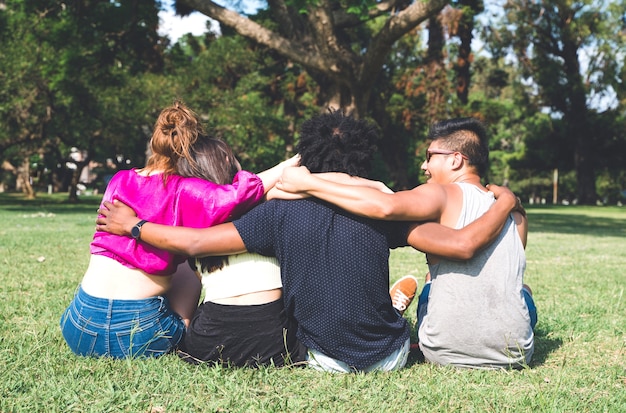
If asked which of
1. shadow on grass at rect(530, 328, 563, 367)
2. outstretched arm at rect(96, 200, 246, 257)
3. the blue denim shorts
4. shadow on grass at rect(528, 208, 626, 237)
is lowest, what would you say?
shadow on grass at rect(528, 208, 626, 237)

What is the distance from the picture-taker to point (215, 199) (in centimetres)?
365

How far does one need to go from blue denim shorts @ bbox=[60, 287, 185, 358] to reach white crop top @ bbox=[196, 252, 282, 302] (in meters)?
0.45

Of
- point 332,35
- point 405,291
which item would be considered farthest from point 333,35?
point 405,291

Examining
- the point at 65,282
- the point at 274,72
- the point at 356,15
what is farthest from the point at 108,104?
the point at 65,282

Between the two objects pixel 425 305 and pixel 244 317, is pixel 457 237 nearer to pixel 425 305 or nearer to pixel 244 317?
pixel 425 305

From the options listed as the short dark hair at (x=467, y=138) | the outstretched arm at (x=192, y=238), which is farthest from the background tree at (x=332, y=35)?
the outstretched arm at (x=192, y=238)

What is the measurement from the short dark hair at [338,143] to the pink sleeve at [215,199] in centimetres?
34

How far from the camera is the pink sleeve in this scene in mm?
3627

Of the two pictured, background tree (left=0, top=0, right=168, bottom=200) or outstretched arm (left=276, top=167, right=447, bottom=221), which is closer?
outstretched arm (left=276, top=167, right=447, bottom=221)

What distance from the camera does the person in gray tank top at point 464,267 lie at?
11.5ft

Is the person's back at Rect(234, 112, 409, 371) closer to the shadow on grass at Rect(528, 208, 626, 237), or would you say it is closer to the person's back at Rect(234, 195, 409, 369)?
the person's back at Rect(234, 195, 409, 369)

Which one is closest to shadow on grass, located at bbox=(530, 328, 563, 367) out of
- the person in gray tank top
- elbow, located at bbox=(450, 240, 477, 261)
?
the person in gray tank top

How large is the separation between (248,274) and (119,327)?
804 millimetres

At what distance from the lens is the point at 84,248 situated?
10.9 metres
